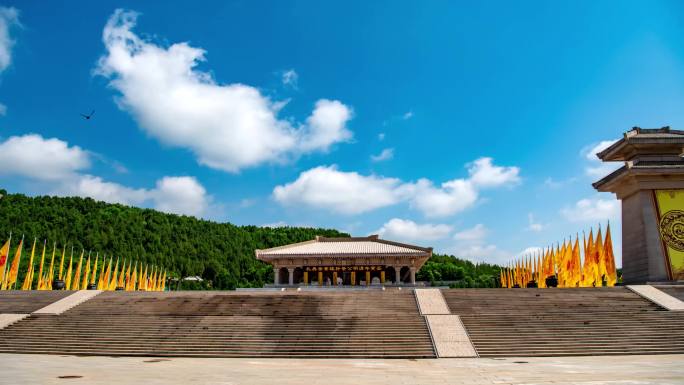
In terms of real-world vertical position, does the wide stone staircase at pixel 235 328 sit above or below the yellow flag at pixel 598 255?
below

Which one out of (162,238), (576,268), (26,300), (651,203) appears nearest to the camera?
(26,300)

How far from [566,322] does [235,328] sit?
11.8 metres

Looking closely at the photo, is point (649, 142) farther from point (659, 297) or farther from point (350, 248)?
point (350, 248)

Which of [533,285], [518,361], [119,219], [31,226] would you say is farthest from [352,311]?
[119,219]

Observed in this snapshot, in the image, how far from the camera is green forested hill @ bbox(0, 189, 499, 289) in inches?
2608

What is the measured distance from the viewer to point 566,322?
16.2 meters

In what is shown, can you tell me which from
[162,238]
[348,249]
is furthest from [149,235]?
[348,249]

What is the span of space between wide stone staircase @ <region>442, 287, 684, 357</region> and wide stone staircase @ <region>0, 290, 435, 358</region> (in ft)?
6.91

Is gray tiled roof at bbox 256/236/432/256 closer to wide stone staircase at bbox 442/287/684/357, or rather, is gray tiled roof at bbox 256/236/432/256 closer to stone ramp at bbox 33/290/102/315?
wide stone staircase at bbox 442/287/684/357

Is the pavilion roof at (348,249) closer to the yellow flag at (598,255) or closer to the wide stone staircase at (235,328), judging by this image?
the yellow flag at (598,255)

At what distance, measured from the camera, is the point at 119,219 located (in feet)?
261

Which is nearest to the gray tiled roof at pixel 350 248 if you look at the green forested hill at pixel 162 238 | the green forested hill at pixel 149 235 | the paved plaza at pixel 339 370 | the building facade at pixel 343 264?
the building facade at pixel 343 264

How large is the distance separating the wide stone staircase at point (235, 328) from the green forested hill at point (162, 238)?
1716 inches

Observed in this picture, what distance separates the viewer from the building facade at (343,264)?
112 feet
